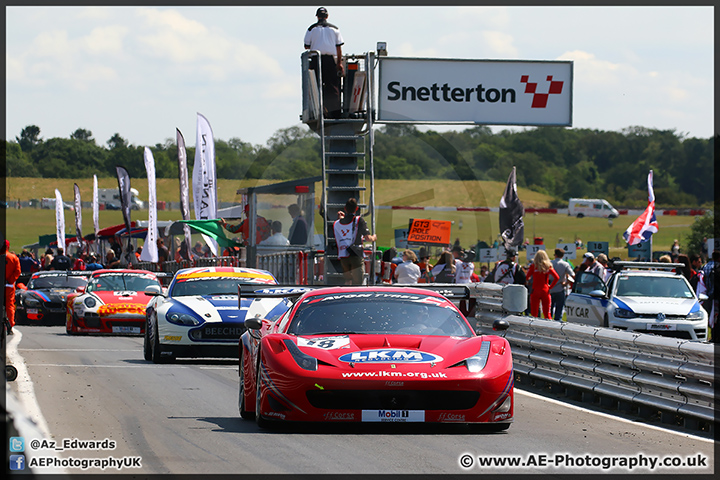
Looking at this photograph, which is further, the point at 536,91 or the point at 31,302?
the point at 31,302

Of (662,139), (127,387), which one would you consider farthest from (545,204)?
(127,387)

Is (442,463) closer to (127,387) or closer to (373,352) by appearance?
(373,352)

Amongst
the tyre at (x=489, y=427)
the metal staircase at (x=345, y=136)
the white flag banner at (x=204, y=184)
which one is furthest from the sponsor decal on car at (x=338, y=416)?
the white flag banner at (x=204, y=184)

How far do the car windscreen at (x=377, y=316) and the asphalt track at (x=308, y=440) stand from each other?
0.82 meters

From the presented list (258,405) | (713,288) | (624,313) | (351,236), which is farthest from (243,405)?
(624,313)

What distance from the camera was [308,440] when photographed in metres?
7.63

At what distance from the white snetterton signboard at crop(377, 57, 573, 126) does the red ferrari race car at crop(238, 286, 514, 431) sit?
1064 centimetres

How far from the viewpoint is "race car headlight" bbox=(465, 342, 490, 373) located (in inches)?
304

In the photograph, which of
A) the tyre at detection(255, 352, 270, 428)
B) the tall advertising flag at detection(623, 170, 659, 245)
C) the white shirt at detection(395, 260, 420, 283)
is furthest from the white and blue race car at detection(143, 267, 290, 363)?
the tall advertising flag at detection(623, 170, 659, 245)

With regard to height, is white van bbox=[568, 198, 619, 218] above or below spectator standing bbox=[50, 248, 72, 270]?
above

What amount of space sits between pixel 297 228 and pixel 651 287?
7.06 m

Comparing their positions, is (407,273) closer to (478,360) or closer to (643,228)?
(643,228)

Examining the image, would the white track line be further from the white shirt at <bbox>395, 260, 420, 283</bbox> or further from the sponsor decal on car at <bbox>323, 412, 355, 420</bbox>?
the white shirt at <bbox>395, 260, 420, 283</bbox>
